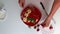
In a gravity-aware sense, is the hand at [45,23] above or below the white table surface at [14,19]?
below

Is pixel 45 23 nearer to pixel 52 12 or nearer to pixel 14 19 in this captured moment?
pixel 52 12

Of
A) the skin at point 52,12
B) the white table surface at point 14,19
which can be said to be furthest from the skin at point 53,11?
the white table surface at point 14,19

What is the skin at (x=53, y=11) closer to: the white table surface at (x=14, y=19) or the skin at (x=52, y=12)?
the skin at (x=52, y=12)

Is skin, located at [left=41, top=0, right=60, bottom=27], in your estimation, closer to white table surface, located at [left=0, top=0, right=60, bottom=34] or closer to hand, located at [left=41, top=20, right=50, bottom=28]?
hand, located at [left=41, top=20, right=50, bottom=28]

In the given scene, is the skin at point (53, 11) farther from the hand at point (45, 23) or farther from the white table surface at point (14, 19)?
the white table surface at point (14, 19)

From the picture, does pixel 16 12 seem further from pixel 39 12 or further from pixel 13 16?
pixel 39 12

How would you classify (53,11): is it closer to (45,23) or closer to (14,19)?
(45,23)

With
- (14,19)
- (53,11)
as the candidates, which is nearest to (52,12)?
(53,11)

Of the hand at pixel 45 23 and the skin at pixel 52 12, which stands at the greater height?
the skin at pixel 52 12

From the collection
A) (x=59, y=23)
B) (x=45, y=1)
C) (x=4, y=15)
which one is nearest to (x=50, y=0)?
(x=45, y=1)

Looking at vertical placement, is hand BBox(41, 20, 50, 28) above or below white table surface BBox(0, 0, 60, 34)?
below

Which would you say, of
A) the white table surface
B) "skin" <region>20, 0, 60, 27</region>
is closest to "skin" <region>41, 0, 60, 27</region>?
"skin" <region>20, 0, 60, 27</region>
